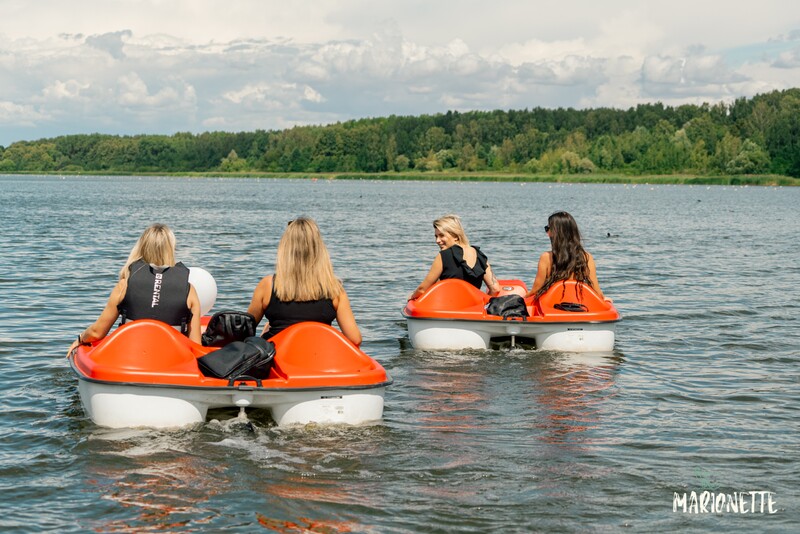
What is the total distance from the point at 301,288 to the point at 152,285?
1168mm

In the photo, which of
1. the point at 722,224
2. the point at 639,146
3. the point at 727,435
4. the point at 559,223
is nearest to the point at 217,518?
the point at 727,435

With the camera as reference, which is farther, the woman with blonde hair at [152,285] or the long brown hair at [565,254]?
the long brown hair at [565,254]

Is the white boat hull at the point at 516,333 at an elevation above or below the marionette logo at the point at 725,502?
above

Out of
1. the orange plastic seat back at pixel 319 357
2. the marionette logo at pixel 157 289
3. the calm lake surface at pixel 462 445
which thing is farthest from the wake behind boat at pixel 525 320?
the marionette logo at pixel 157 289

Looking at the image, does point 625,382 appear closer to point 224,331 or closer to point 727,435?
point 727,435

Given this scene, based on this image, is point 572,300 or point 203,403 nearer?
point 203,403

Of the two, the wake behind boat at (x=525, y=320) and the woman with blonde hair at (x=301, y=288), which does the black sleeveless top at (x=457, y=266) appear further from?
the woman with blonde hair at (x=301, y=288)

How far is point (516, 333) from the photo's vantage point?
1140cm

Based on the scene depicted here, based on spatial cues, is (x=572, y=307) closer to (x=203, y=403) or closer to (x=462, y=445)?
(x=462, y=445)

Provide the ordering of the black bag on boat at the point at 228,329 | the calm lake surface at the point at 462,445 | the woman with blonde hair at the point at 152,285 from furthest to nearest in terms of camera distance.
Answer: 1. the black bag on boat at the point at 228,329
2. the woman with blonde hair at the point at 152,285
3. the calm lake surface at the point at 462,445

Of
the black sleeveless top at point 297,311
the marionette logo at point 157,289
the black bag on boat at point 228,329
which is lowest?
the black bag on boat at point 228,329

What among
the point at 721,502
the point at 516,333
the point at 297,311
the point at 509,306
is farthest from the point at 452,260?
the point at 721,502

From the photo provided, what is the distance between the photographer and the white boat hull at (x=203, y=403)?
749 centimetres

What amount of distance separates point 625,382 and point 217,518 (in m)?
5.38
